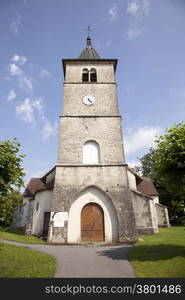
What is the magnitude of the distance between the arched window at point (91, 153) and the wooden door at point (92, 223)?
348 centimetres

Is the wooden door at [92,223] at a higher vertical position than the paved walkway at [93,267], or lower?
higher

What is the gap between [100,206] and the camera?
46.2 feet

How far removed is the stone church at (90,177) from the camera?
43.7 feet

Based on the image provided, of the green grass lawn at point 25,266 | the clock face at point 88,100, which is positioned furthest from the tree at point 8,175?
the clock face at point 88,100

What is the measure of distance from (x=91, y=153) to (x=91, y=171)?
5.57 ft

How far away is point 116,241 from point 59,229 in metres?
4.04

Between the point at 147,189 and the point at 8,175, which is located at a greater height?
the point at 147,189

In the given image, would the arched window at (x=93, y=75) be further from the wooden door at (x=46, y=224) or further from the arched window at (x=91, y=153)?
the wooden door at (x=46, y=224)

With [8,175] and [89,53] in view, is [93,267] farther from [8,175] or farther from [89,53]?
[89,53]

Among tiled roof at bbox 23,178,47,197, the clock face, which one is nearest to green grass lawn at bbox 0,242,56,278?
the clock face

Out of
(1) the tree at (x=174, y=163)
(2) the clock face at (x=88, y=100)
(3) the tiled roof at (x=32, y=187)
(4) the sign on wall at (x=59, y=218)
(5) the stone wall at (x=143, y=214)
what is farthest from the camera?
(3) the tiled roof at (x=32, y=187)

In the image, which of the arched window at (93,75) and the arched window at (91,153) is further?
the arched window at (93,75)

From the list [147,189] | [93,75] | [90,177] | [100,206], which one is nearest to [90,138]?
[90,177]

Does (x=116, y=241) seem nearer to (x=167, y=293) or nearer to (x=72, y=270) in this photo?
(x=72, y=270)
